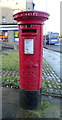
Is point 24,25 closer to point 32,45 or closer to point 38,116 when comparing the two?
point 32,45

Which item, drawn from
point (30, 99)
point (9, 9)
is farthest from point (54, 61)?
point (9, 9)

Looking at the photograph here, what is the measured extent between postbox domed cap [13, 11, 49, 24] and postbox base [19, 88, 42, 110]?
4.63ft

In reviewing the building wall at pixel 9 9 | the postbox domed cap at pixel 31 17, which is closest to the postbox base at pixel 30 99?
the postbox domed cap at pixel 31 17

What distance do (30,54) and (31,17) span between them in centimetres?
71


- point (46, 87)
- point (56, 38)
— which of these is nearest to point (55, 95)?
point (46, 87)

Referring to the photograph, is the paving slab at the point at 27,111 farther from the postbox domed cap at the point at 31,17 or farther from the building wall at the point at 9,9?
the building wall at the point at 9,9

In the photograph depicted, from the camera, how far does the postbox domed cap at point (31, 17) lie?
270 cm

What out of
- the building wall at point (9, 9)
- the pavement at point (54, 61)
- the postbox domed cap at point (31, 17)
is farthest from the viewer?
the building wall at point (9, 9)

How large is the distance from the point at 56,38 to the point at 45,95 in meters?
30.5

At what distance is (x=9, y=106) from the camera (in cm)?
326

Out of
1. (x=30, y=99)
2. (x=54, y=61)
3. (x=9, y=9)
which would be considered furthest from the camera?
(x=9, y=9)

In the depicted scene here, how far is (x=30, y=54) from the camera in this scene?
2936 mm

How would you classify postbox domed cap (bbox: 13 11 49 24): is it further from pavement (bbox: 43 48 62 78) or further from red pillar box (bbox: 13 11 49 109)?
pavement (bbox: 43 48 62 78)

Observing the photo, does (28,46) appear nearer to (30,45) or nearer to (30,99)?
(30,45)
